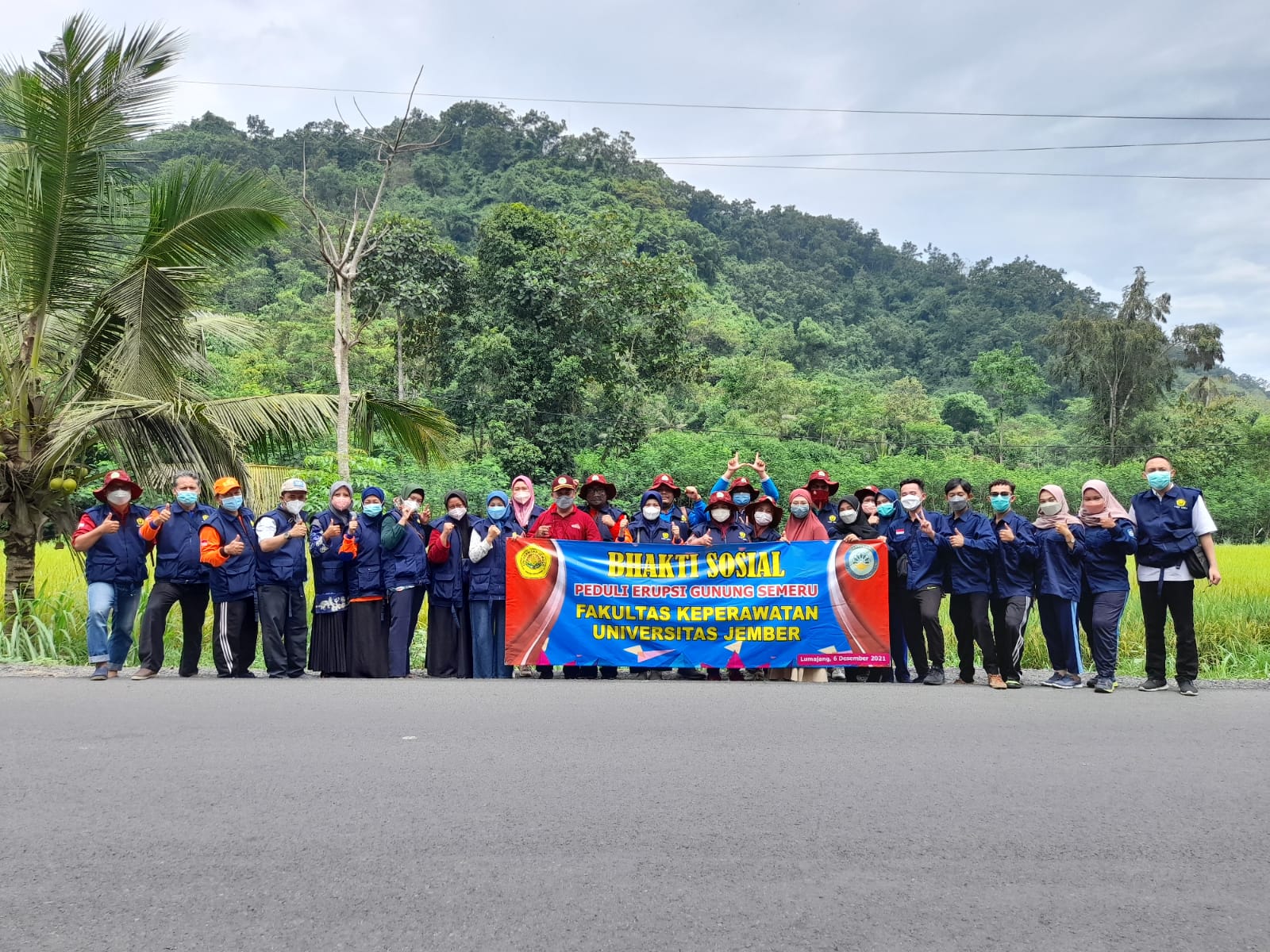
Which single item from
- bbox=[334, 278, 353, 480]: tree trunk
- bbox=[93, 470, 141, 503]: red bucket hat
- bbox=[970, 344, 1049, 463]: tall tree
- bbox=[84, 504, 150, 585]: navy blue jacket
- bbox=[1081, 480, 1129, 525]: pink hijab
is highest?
bbox=[970, 344, 1049, 463]: tall tree

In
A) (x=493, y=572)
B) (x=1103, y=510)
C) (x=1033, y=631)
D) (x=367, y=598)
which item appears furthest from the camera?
(x=1033, y=631)

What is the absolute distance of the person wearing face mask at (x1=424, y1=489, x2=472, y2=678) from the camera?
9.51 metres

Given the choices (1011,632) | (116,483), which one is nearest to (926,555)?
(1011,632)

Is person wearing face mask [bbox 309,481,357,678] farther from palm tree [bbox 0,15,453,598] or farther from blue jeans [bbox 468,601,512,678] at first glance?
palm tree [bbox 0,15,453,598]

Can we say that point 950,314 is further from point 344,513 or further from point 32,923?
point 32,923

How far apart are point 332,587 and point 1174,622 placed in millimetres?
6926

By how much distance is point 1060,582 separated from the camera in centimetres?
873

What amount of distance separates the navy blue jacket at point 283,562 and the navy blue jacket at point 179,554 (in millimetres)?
506

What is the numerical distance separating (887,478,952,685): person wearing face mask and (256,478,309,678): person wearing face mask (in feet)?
16.9

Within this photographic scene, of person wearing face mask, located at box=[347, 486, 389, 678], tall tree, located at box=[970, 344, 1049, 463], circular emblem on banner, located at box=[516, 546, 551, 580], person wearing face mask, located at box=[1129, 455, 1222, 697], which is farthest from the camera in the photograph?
tall tree, located at box=[970, 344, 1049, 463]

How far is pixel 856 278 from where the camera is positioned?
95.4 m

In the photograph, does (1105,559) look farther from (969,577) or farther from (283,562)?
(283,562)

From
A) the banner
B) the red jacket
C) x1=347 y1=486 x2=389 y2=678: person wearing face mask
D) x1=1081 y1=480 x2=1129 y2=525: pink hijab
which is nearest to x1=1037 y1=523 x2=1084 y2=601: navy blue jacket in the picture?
x1=1081 y1=480 x2=1129 y2=525: pink hijab

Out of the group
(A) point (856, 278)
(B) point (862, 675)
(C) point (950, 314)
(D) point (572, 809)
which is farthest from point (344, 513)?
(A) point (856, 278)
